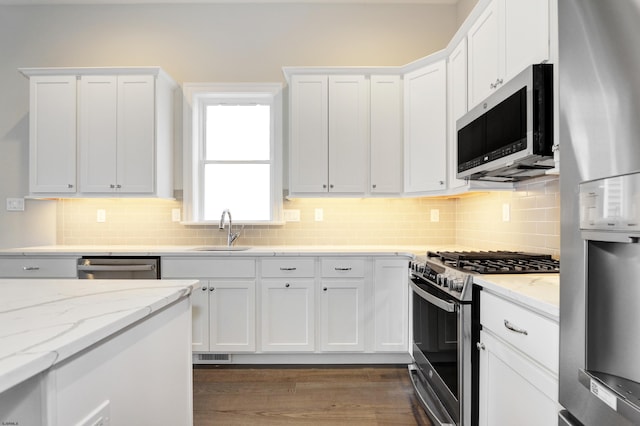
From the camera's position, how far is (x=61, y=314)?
3.12 feet

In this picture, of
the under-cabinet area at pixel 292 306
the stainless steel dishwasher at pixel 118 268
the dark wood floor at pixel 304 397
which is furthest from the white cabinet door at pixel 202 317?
the stainless steel dishwasher at pixel 118 268

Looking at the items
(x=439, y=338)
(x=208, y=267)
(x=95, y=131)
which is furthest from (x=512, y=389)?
(x=95, y=131)

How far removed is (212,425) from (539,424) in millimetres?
1703

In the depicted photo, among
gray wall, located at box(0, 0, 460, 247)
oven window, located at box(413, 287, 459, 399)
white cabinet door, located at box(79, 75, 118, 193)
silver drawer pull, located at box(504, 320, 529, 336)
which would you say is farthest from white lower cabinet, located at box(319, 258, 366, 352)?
white cabinet door, located at box(79, 75, 118, 193)

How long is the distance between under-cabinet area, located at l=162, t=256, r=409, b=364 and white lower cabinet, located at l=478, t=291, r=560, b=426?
122cm

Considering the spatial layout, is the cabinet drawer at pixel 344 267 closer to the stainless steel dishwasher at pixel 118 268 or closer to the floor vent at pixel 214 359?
the floor vent at pixel 214 359

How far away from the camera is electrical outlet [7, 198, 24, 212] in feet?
11.3

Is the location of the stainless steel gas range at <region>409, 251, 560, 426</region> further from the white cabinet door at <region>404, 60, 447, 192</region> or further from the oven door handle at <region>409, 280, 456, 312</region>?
the white cabinet door at <region>404, 60, 447, 192</region>

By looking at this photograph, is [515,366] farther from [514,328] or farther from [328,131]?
[328,131]

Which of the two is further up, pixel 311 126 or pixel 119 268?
pixel 311 126

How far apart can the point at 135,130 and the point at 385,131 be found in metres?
2.11

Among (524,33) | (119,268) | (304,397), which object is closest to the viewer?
(524,33)

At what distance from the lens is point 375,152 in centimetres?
315

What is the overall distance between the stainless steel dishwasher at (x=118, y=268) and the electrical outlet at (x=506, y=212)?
2594 mm
